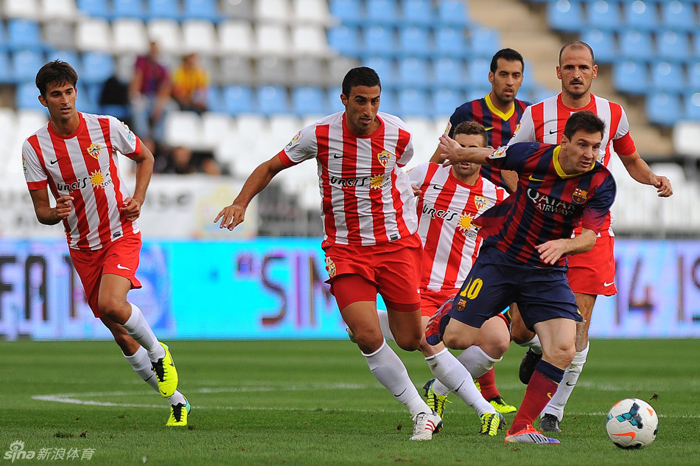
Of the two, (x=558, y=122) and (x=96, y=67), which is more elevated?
(x=96, y=67)

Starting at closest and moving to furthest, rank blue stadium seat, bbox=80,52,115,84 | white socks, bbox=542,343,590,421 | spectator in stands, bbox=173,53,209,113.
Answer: white socks, bbox=542,343,590,421, spectator in stands, bbox=173,53,209,113, blue stadium seat, bbox=80,52,115,84

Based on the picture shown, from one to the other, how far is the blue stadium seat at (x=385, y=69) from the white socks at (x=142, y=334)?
15335 mm

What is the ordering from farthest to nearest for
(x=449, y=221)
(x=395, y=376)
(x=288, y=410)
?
(x=288, y=410)
(x=449, y=221)
(x=395, y=376)

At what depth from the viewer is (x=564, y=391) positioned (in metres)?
6.67

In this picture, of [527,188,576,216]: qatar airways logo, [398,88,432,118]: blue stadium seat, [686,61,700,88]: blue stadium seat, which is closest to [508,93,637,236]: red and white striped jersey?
[527,188,576,216]: qatar airways logo

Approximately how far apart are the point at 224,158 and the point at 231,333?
4.38m

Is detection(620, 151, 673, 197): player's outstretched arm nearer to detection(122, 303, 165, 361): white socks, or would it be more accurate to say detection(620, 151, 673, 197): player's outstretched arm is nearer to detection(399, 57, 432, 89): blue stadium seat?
detection(122, 303, 165, 361): white socks

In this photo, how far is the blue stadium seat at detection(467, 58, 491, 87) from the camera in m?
22.6

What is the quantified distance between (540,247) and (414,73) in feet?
56.1

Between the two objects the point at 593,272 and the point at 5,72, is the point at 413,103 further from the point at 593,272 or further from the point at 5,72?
the point at 593,272

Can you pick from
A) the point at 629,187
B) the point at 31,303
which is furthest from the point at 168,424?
the point at 629,187

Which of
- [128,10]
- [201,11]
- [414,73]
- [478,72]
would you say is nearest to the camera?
[128,10]

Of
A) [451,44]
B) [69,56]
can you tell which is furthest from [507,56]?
[451,44]

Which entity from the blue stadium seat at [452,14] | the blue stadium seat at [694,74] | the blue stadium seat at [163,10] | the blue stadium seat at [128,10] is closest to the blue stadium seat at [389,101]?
the blue stadium seat at [452,14]
